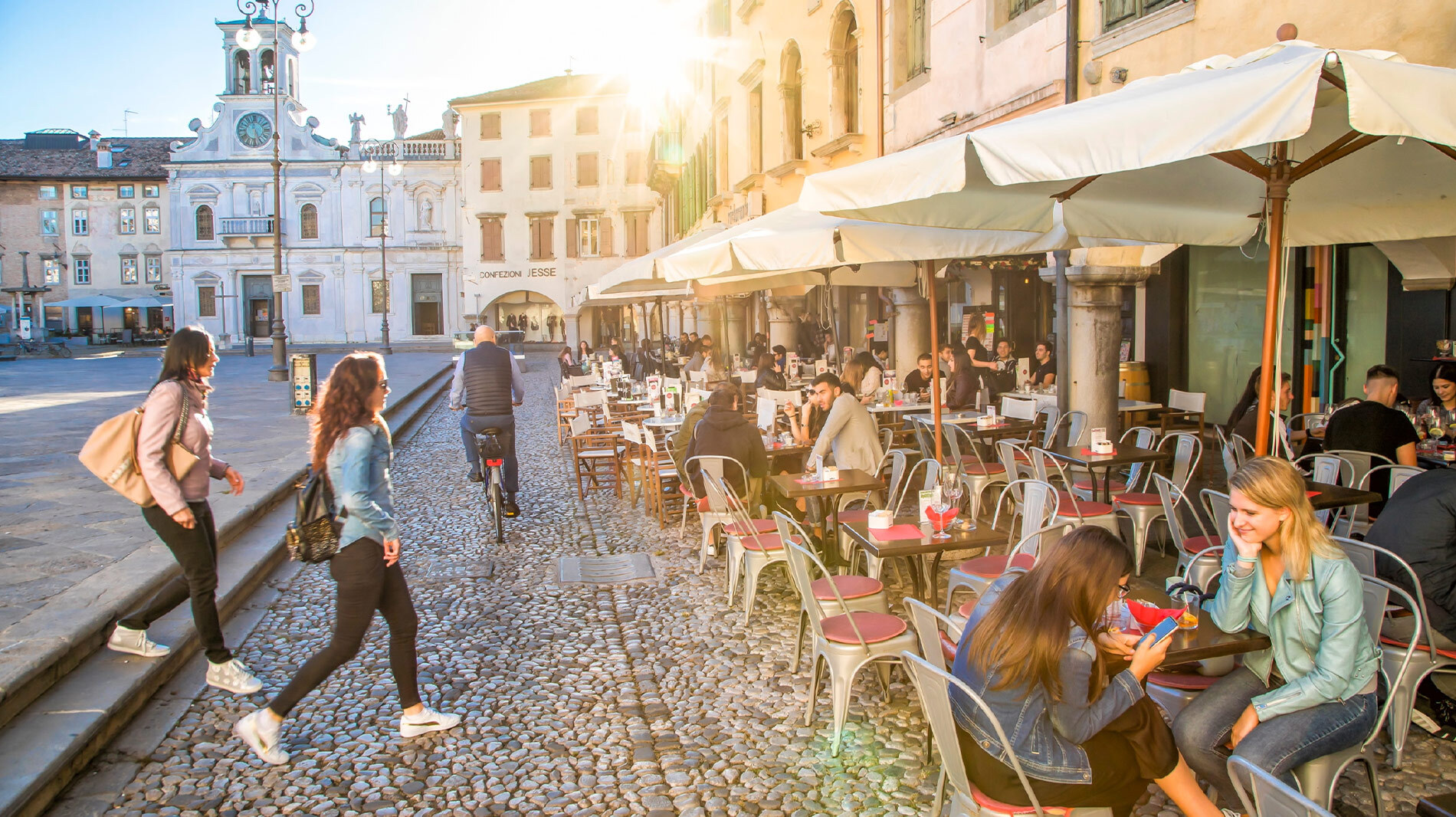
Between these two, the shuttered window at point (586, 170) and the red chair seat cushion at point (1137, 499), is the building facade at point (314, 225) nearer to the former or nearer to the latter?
the shuttered window at point (586, 170)

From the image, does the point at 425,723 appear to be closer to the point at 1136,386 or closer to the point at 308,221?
the point at 1136,386

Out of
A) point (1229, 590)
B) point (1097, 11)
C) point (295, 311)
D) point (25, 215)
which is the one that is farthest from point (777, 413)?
point (25, 215)

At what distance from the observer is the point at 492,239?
149ft

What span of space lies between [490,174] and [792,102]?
1232 inches

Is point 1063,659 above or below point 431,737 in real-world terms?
above

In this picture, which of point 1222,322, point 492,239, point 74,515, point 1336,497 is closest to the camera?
point 1336,497

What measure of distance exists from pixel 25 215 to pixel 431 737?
6213cm

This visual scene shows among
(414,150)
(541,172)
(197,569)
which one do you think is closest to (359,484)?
(197,569)

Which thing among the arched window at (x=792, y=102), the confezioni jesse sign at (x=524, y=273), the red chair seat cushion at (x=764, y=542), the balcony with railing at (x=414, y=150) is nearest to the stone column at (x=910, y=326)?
the arched window at (x=792, y=102)

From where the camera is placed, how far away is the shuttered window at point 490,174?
45.3 m

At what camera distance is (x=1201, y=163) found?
4902 mm

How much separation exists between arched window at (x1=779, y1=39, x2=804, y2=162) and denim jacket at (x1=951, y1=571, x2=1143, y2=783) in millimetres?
14952

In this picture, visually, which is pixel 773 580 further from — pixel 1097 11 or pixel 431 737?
pixel 1097 11

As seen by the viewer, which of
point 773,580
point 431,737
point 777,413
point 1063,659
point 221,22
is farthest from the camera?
point 221,22
